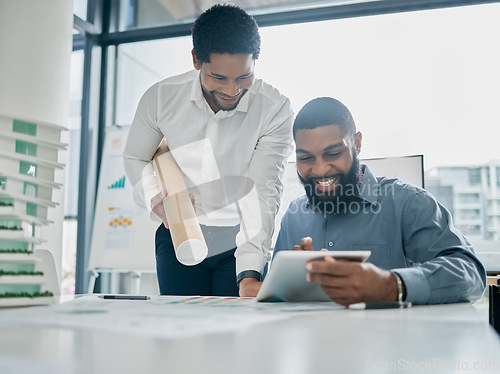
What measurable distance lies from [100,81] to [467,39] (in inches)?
116

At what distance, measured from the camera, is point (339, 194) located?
1.62 meters

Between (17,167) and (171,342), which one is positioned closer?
(171,342)

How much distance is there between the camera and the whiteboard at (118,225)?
3.75 meters

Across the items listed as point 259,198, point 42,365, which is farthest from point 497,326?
point 42,365

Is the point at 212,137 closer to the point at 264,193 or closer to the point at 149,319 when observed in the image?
the point at 264,193

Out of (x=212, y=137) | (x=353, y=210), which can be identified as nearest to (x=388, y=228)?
(x=353, y=210)

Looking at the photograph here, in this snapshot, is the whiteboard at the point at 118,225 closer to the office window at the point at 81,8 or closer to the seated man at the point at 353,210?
the office window at the point at 81,8

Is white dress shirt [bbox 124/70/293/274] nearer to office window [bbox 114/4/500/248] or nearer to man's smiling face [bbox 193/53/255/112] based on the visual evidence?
man's smiling face [bbox 193/53/255/112]

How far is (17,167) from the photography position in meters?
0.88

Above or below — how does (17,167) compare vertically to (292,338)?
above

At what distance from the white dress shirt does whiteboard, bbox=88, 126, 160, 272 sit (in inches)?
79.2

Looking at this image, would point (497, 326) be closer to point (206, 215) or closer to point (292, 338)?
point (206, 215)

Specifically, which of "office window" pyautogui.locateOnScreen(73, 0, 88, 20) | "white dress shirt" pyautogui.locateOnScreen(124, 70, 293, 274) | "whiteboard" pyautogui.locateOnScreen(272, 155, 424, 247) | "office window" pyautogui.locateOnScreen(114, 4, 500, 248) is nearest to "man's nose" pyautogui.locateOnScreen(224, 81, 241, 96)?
"white dress shirt" pyautogui.locateOnScreen(124, 70, 293, 274)

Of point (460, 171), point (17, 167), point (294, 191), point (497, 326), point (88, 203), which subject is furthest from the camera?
point (88, 203)
